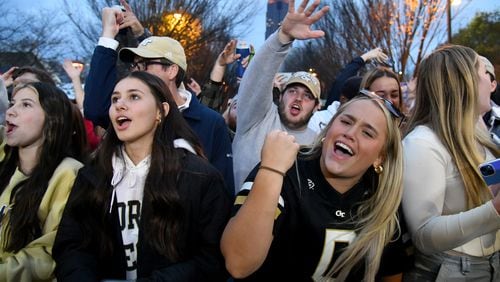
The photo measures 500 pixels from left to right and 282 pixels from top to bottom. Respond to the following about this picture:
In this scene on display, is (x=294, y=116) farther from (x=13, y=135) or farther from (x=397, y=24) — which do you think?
(x=397, y=24)

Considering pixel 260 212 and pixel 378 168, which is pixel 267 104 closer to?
pixel 378 168

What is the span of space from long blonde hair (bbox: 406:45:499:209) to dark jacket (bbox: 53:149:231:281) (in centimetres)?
134

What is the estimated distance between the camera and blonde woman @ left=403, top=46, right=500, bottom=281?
8.48 feet

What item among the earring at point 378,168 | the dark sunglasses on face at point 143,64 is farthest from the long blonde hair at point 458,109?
the dark sunglasses on face at point 143,64

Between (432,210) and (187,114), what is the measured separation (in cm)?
199

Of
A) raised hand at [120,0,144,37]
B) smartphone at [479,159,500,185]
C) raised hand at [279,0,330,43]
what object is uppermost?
raised hand at [120,0,144,37]

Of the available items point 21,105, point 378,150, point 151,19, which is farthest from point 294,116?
point 151,19

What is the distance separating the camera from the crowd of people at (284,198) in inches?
93.8

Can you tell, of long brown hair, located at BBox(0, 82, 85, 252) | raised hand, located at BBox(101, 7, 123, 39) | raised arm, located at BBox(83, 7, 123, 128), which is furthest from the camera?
raised hand, located at BBox(101, 7, 123, 39)

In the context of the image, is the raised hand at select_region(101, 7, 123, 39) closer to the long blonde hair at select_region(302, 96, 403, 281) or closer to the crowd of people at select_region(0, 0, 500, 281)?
the crowd of people at select_region(0, 0, 500, 281)

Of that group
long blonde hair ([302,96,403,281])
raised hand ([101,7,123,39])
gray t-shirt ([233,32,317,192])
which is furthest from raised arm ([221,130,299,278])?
raised hand ([101,7,123,39])

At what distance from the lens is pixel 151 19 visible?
56.4 ft

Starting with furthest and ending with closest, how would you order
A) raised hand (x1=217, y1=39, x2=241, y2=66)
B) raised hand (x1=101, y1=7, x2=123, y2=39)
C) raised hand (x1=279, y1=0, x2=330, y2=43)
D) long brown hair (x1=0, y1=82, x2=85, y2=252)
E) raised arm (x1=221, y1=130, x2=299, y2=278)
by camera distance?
raised hand (x1=217, y1=39, x2=241, y2=66) < raised hand (x1=101, y1=7, x2=123, y2=39) < raised hand (x1=279, y1=0, x2=330, y2=43) < long brown hair (x1=0, y1=82, x2=85, y2=252) < raised arm (x1=221, y1=130, x2=299, y2=278)

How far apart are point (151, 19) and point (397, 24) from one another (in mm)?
11334
